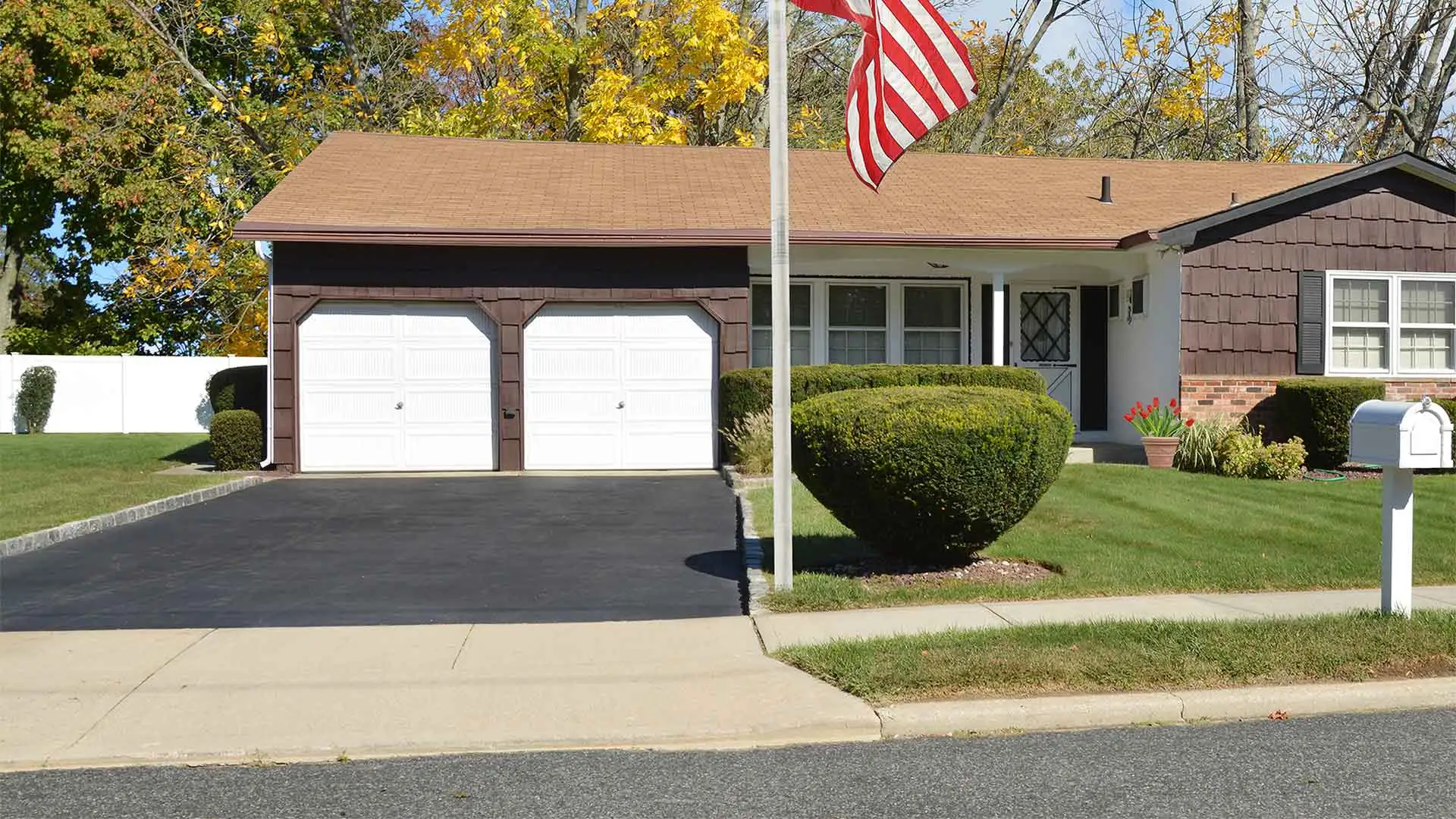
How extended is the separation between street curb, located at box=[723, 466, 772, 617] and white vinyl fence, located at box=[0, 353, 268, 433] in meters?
17.3

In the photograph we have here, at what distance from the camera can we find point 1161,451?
15.0 metres

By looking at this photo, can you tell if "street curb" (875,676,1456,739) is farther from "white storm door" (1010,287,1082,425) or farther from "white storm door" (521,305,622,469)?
"white storm door" (1010,287,1082,425)

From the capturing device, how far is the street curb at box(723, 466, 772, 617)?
25.2 ft

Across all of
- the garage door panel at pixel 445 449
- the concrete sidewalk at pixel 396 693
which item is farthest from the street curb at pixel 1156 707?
the garage door panel at pixel 445 449

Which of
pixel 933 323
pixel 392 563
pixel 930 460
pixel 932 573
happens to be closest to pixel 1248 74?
pixel 933 323

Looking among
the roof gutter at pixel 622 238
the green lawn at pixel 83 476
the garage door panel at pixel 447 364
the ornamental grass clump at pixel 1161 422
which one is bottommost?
the green lawn at pixel 83 476

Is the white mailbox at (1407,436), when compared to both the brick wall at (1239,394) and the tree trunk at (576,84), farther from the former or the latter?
the tree trunk at (576,84)

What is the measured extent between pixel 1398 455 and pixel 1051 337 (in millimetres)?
12511

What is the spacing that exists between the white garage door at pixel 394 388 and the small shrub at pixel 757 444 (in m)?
3.65

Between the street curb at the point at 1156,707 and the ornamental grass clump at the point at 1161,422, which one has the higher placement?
the ornamental grass clump at the point at 1161,422

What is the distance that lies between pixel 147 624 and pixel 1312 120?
94.3 feet

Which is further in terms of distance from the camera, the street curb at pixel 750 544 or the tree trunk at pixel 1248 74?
the tree trunk at pixel 1248 74

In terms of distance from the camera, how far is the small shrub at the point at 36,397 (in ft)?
87.8

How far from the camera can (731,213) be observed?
1698cm
